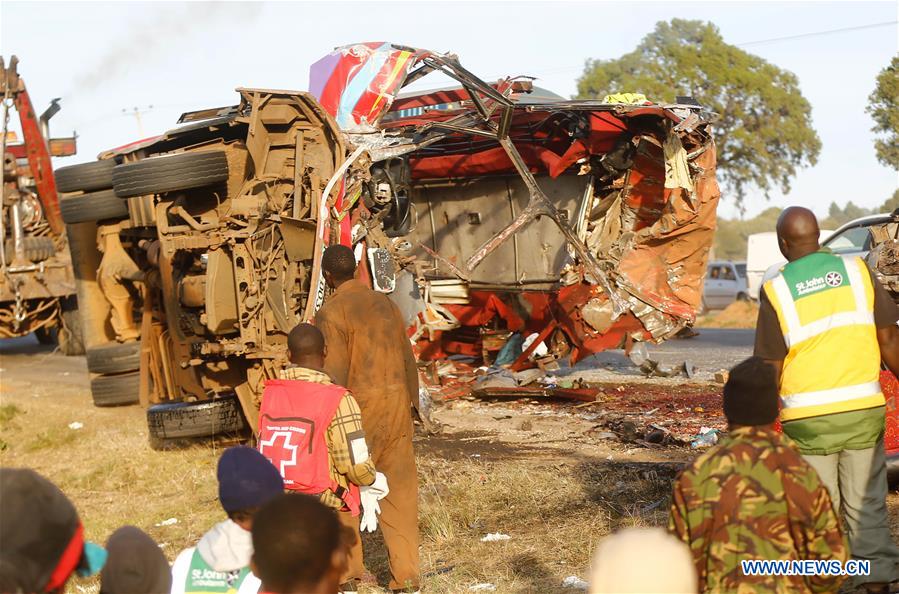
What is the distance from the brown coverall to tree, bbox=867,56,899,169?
12.8 m

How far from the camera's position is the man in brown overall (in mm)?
6059

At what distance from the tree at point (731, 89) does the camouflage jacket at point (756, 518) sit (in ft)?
114

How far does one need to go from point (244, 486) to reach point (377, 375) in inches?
95.9

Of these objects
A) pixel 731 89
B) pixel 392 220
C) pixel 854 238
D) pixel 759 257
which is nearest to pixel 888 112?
pixel 854 238

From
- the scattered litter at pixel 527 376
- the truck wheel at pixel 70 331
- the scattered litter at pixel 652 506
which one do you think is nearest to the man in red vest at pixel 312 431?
the scattered litter at pixel 652 506

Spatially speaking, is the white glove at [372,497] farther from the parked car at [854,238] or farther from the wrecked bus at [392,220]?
the parked car at [854,238]

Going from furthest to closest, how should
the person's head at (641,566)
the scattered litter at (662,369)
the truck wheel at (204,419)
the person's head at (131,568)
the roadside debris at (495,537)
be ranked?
the scattered litter at (662,369) → the truck wheel at (204,419) → the roadside debris at (495,537) → the person's head at (131,568) → the person's head at (641,566)

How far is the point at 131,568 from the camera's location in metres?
3.05

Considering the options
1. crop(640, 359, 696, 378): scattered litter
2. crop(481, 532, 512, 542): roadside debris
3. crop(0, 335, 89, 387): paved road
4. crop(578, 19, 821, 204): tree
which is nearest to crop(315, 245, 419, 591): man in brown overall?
crop(481, 532, 512, 542): roadside debris

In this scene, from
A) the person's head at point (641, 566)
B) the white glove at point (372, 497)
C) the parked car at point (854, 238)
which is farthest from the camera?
the parked car at point (854, 238)

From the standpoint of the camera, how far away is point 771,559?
3424mm

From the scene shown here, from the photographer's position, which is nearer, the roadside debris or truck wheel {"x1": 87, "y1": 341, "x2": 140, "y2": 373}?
the roadside debris

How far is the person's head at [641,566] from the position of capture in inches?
101

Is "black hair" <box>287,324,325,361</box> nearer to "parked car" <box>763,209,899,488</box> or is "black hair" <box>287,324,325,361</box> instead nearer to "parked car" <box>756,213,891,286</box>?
"parked car" <box>763,209,899,488</box>
